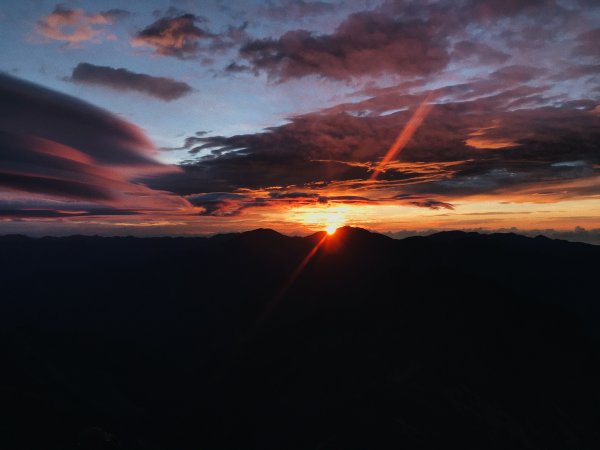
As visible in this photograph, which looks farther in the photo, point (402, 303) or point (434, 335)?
point (402, 303)

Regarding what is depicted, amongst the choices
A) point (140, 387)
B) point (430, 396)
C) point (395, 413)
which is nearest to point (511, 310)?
point (430, 396)

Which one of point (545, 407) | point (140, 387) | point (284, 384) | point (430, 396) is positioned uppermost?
point (430, 396)

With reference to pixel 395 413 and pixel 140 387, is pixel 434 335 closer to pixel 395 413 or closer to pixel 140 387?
pixel 395 413

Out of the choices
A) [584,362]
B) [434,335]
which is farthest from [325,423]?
[584,362]

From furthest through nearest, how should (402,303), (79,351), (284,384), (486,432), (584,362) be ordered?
(79,351) < (402,303) < (284,384) < (584,362) < (486,432)

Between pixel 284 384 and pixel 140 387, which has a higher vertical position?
pixel 284 384

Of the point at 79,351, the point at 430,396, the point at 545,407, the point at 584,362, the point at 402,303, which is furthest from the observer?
the point at 79,351

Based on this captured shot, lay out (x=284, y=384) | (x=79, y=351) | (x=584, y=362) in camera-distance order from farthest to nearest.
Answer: (x=79, y=351), (x=284, y=384), (x=584, y=362)

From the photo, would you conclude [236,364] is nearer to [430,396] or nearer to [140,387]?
[140,387]

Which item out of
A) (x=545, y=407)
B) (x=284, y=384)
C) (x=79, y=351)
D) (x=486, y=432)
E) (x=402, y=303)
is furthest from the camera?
(x=79, y=351)
